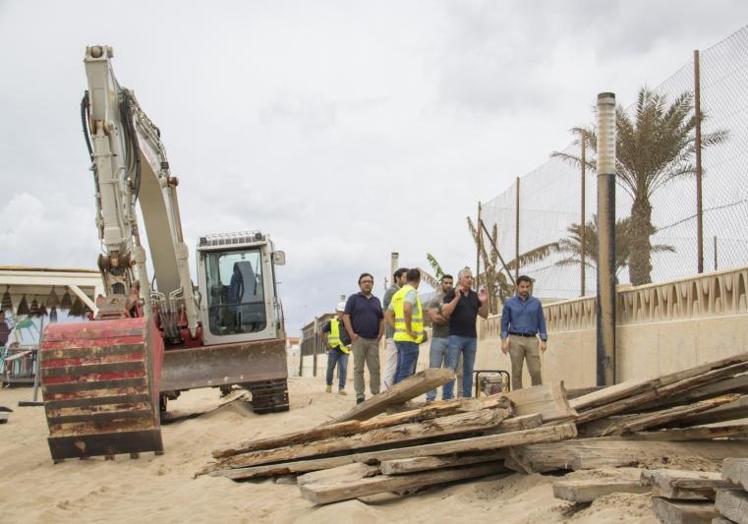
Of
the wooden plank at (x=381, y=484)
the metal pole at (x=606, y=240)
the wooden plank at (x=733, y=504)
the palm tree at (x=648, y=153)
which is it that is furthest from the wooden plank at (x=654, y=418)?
the metal pole at (x=606, y=240)

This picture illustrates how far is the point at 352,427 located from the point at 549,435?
5.86 feet

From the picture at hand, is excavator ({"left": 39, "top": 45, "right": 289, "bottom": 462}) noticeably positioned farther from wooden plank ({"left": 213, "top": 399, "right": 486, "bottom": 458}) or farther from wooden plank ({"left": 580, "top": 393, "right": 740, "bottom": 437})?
wooden plank ({"left": 580, "top": 393, "right": 740, "bottom": 437})

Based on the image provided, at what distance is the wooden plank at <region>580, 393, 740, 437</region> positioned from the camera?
5996mm

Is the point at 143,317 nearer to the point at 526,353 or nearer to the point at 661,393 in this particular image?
the point at 526,353

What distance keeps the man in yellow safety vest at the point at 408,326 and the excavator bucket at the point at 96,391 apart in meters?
3.12

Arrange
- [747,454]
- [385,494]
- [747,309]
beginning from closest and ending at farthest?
[747,454], [385,494], [747,309]

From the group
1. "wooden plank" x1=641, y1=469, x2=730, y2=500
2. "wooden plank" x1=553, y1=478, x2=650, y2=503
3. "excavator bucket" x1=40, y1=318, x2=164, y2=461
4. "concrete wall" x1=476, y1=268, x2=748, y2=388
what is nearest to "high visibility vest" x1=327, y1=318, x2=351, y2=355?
"concrete wall" x1=476, y1=268, x2=748, y2=388

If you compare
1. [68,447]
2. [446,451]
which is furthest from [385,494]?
[68,447]

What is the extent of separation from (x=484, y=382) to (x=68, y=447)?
4.64m

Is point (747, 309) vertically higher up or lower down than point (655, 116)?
lower down

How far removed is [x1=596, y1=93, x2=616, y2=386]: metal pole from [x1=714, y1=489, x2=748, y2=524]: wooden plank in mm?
7236

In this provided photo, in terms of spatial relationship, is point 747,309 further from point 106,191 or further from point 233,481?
point 106,191

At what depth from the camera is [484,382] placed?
10945 mm

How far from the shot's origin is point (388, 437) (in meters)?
6.70
